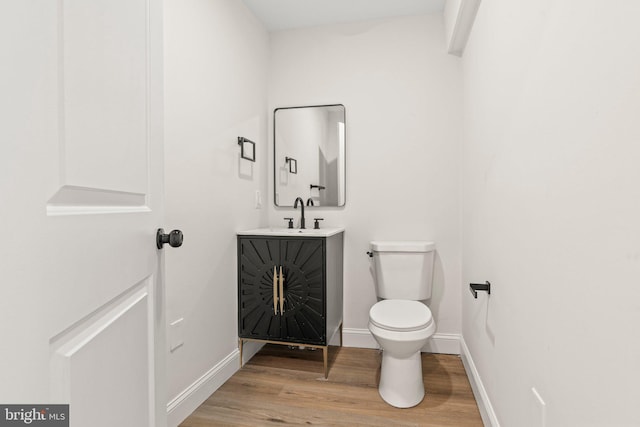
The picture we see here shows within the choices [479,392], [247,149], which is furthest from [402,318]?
[247,149]

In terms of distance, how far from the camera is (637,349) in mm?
588

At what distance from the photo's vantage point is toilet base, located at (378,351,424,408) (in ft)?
5.95

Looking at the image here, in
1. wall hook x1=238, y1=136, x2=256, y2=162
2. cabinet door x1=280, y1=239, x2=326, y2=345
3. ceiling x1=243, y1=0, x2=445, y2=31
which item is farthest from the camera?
ceiling x1=243, y1=0, x2=445, y2=31

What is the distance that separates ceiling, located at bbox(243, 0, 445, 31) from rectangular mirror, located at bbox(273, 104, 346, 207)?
2.11 ft

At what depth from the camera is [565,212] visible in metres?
0.85

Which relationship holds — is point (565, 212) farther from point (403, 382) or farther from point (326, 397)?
point (326, 397)

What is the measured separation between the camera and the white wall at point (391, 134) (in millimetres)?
2512

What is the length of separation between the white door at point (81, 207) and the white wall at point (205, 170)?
81 centimetres

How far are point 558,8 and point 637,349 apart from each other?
0.81m

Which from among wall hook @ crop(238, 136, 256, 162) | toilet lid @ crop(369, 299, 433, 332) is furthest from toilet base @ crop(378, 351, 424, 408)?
wall hook @ crop(238, 136, 256, 162)

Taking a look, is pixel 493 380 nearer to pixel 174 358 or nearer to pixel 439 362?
pixel 439 362

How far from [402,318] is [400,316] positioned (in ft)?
0.11

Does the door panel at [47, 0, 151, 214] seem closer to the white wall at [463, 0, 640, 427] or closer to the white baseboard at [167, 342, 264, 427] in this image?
the white wall at [463, 0, 640, 427]

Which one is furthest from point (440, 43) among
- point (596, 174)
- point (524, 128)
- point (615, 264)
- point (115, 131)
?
point (115, 131)
